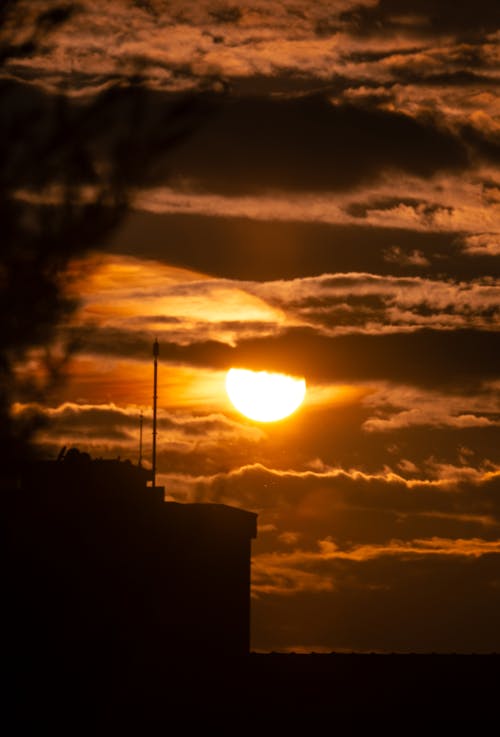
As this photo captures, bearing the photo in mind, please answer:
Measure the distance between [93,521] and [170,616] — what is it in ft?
14.6

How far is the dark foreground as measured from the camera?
29.5m

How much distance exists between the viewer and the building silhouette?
132 ft

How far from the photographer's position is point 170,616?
44188 millimetres

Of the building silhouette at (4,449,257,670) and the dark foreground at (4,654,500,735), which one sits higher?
the building silhouette at (4,449,257,670)

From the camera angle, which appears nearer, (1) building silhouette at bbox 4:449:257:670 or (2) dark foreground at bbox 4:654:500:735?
(2) dark foreground at bbox 4:654:500:735

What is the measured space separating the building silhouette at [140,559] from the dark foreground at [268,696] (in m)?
4.34

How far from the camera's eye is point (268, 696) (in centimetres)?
3098

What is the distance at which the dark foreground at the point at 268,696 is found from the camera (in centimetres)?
2950

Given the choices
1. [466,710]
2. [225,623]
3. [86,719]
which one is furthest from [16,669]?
[225,623]

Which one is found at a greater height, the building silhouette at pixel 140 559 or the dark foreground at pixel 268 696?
the building silhouette at pixel 140 559

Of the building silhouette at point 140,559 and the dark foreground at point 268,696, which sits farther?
the building silhouette at point 140,559

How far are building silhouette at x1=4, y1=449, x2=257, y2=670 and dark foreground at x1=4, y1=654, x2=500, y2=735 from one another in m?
4.34

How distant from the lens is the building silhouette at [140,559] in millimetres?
40094

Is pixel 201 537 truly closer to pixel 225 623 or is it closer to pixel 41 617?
pixel 225 623
